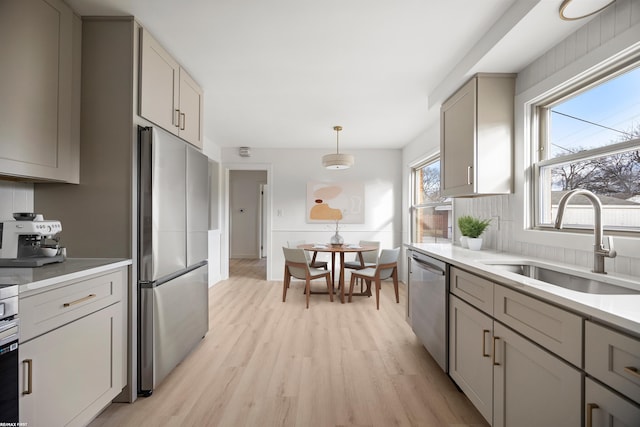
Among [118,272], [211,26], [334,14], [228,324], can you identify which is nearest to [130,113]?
[211,26]

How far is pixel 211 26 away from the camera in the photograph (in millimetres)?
1976

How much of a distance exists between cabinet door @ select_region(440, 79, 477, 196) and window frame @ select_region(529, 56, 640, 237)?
39 cm

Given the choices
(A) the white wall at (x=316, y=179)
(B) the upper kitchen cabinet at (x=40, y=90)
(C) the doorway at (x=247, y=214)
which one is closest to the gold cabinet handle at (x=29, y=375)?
(B) the upper kitchen cabinet at (x=40, y=90)

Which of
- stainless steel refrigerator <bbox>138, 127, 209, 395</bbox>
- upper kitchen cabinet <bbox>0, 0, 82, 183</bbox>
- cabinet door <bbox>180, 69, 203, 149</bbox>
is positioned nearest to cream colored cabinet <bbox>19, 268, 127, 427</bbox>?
stainless steel refrigerator <bbox>138, 127, 209, 395</bbox>

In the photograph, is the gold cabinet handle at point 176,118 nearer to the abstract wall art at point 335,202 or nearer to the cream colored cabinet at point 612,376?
the cream colored cabinet at point 612,376

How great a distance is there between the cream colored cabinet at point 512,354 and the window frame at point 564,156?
29.3 inches

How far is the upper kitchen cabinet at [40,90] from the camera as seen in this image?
1477mm

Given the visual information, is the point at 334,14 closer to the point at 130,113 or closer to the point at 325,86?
the point at 325,86

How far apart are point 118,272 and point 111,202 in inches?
17.0

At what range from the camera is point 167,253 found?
81.3 inches

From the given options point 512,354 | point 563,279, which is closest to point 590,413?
point 512,354

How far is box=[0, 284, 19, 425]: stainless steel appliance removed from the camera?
1.06 m

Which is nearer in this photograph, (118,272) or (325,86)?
(118,272)

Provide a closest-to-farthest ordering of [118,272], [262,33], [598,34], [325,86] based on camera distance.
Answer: [598,34] → [118,272] → [262,33] → [325,86]
